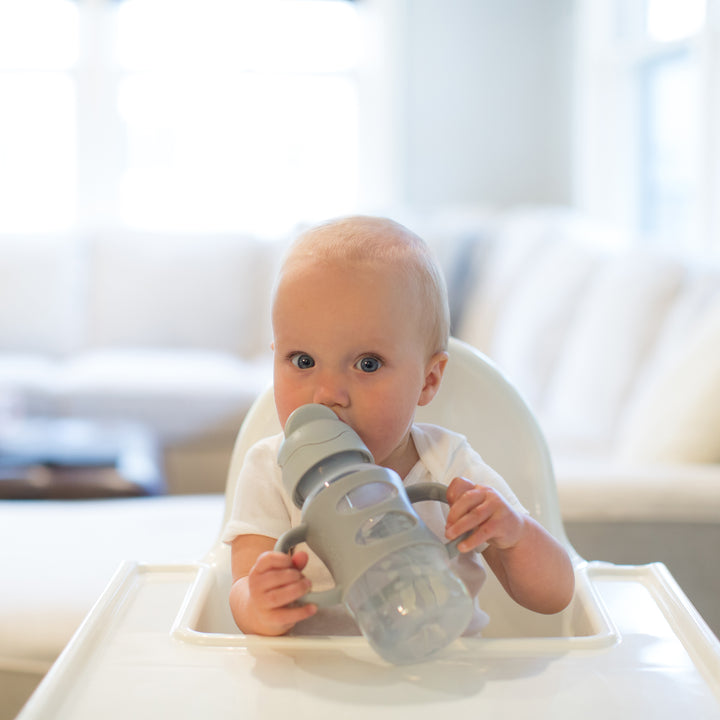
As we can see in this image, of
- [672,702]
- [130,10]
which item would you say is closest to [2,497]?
[672,702]

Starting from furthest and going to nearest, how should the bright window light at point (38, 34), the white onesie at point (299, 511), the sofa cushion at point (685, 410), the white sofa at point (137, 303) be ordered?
the bright window light at point (38, 34) → the white sofa at point (137, 303) → the sofa cushion at point (685, 410) → the white onesie at point (299, 511)

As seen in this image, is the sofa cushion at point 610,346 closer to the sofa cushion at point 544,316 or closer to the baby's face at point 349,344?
the sofa cushion at point 544,316

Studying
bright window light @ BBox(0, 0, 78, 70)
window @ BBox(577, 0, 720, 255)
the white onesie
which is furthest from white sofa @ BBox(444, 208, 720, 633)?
bright window light @ BBox(0, 0, 78, 70)

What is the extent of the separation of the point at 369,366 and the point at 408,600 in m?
0.22

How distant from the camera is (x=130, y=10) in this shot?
14.2 ft

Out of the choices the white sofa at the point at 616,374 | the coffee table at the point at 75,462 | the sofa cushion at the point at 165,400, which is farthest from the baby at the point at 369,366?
the sofa cushion at the point at 165,400

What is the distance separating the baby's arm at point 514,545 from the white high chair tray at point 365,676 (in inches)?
3.0

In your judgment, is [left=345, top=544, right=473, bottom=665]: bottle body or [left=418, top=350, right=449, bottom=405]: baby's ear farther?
[left=418, top=350, right=449, bottom=405]: baby's ear

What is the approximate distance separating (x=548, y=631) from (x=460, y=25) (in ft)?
12.9

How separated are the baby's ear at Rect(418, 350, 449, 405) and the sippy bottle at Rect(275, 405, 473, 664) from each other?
0.21 metres

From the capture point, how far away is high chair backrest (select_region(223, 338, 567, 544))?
3.20ft

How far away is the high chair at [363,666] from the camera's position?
1.85 ft

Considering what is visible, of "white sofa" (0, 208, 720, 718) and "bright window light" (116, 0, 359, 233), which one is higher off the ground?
"bright window light" (116, 0, 359, 233)

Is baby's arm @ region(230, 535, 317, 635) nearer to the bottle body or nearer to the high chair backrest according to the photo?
the bottle body
